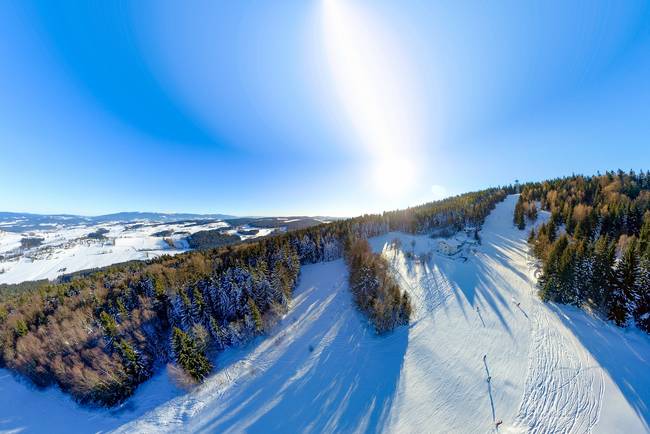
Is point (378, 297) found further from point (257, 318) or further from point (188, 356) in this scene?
point (188, 356)

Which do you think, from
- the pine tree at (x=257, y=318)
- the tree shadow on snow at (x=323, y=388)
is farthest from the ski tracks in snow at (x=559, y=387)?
the pine tree at (x=257, y=318)

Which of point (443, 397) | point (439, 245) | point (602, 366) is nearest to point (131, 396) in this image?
point (443, 397)

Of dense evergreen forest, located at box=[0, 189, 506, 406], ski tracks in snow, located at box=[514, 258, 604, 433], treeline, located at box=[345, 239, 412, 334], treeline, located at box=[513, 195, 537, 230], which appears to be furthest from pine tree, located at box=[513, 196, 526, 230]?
dense evergreen forest, located at box=[0, 189, 506, 406]

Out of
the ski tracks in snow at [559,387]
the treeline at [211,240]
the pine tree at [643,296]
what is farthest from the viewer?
the treeline at [211,240]

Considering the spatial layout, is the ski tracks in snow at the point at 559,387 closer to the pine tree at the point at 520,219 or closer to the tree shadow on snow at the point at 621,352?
the tree shadow on snow at the point at 621,352

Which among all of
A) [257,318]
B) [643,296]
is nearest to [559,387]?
[643,296]

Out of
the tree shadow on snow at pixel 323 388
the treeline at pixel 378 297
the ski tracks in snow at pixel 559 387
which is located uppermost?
the treeline at pixel 378 297

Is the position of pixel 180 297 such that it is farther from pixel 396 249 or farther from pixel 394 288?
pixel 396 249
